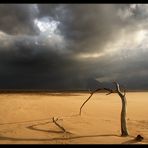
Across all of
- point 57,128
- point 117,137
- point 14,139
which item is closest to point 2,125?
point 57,128

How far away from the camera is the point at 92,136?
438 inches

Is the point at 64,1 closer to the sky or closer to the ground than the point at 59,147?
closer to the sky

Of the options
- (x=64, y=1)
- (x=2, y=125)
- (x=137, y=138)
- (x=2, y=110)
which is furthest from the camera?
(x=2, y=110)

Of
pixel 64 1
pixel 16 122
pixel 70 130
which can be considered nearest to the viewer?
pixel 64 1

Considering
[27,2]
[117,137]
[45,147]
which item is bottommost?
[117,137]

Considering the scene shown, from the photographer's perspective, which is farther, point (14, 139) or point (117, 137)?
point (117, 137)

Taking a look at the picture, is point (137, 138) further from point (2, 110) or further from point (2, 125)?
point (2, 110)

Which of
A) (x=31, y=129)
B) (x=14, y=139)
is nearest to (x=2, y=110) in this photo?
(x=31, y=129)

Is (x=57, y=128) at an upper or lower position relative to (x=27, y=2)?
lower

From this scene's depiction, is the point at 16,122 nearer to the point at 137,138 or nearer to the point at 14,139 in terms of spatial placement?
the point at 14,139

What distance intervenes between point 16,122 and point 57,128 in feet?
10.0

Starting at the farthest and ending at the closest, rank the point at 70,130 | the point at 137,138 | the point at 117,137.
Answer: the point at 70,130
the point at 117,137
the point at 137,138

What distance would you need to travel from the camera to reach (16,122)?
15.1m

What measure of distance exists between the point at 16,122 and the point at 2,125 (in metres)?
1.20
